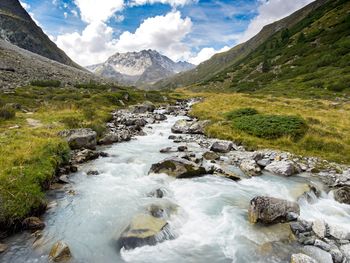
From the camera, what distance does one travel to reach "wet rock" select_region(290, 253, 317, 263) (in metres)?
7.97

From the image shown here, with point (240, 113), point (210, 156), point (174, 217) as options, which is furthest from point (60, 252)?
point (240, 113)

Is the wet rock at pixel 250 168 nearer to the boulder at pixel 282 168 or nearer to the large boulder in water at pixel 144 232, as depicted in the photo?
the boulder at pixel 282 168

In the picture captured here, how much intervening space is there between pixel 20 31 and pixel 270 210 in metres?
176

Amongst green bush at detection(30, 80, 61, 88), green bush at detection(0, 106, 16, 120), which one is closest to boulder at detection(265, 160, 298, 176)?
green bush at detection(0, 106, 16, 120)

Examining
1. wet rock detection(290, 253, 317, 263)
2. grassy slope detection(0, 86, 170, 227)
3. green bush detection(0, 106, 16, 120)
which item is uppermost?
green bush detection(0, 106, 16, 120)

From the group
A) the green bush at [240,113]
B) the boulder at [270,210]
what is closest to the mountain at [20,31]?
the green bush at [240,113]

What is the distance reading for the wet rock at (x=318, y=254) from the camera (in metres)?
8.42

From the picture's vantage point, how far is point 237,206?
12.4 metres

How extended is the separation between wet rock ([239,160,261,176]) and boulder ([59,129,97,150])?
11.6m

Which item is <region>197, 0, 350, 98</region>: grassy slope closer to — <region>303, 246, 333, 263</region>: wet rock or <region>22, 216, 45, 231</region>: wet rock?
<region>303, 246, 333, 263</region>: wet rock

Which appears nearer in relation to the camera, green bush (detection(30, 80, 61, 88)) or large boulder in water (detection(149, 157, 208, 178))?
large boulder in water (detection(149, 157, 208, 178))

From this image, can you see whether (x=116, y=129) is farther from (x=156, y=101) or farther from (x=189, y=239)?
(x=156, y=101)

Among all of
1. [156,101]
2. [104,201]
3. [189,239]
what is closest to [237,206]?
[189,239]

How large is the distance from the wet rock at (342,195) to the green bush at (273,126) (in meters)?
9.36
